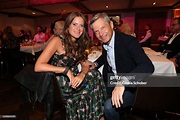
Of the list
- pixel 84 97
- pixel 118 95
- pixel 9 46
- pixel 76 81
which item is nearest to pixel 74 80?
pixel 76 81

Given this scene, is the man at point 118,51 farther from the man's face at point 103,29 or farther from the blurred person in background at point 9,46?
the blurred person in background at point 9,46

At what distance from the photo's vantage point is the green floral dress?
127 cm

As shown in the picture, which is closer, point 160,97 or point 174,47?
point 160,97

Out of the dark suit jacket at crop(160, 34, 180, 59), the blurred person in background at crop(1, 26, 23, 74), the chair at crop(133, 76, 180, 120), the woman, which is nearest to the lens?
the chair at crop(133, 76, 180, 120)

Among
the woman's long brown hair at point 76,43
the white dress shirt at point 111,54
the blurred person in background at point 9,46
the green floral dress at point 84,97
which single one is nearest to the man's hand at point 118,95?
the green floral dress at point 84,97

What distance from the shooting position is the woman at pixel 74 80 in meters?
1.22

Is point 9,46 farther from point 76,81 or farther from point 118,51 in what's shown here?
point 118,51

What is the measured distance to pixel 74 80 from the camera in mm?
1199

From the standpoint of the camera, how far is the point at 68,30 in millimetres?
1392

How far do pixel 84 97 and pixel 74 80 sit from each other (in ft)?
0.61

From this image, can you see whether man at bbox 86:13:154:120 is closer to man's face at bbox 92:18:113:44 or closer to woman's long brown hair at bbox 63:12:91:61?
man's face at bbox 92:18:113:44

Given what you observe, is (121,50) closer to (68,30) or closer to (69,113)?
(68,30)

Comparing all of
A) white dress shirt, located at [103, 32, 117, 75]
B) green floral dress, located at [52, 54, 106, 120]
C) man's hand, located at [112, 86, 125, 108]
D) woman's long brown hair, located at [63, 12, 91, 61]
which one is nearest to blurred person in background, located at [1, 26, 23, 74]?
woman's long brown hair, located at [63, 12, 91, 61]

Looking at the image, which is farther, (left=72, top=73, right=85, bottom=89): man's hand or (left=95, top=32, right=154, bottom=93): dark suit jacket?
(left=72, top=73, right=85, bottom=89): man's hand
